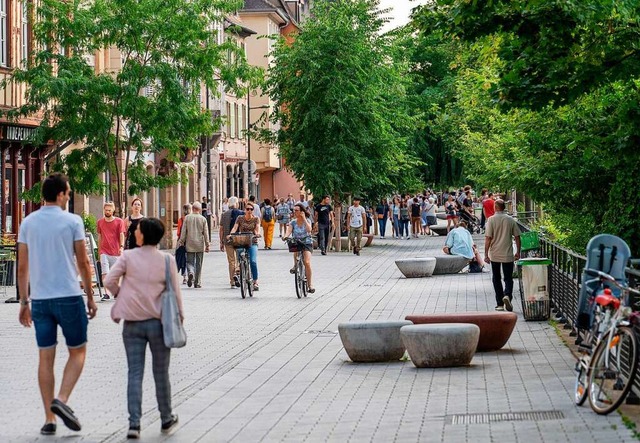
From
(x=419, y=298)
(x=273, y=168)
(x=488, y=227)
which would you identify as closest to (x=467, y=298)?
(x=419, y=298)

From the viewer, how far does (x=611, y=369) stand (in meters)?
10.7

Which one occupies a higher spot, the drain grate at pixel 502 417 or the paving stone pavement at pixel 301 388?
the drain grate at pixel 502 417

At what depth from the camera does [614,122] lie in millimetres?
19688

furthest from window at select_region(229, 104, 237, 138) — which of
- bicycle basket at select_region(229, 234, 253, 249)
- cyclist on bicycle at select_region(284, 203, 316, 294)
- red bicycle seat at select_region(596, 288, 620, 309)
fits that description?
red bicycle seat at select_region(596, 288, 620, 309)

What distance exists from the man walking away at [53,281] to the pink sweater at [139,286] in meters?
0.21

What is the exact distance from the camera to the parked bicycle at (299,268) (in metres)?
26.4

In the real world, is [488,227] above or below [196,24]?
below

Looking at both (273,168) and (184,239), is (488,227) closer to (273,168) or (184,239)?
(184,239)

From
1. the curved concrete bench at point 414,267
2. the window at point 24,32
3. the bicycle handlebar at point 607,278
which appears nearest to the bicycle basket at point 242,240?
the curved concrete bench at point 414,267

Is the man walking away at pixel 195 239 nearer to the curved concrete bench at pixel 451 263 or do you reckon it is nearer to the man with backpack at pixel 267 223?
the curved concrete bench at pixel 451 263

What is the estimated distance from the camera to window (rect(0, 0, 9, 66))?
35.6m

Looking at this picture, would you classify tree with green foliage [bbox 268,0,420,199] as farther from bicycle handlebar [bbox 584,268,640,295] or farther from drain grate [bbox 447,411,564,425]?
drain grate [bbox 447,411,564,425]

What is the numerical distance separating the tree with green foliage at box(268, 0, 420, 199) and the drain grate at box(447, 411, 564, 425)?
38.1 m

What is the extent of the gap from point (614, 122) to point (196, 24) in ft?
52.2
